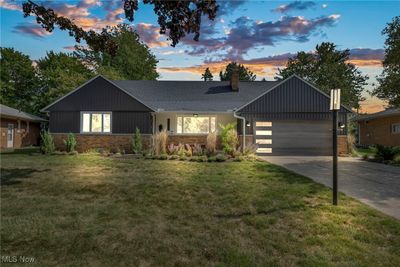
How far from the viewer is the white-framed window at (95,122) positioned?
24.4 metres

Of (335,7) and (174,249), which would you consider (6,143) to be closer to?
(335,7)

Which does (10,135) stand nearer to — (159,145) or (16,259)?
(159,145)

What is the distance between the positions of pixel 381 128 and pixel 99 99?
2590 centimetres

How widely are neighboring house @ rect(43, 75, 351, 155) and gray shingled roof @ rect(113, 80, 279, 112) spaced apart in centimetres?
23

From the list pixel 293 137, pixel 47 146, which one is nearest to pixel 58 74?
pixel 47 146

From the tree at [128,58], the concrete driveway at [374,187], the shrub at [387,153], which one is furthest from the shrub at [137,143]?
the tree at [128,58]

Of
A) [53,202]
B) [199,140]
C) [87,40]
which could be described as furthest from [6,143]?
[53,202]

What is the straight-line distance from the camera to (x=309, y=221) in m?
6.00

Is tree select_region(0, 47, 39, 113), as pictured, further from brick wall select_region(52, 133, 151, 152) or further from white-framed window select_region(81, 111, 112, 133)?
brick wall select_region(52, 133, 151, 152)

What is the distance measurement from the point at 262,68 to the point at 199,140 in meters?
17.1

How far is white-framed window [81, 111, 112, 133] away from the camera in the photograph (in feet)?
80.0

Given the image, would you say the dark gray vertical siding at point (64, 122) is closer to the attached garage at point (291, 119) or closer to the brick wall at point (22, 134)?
the brick wall at point (22, 134)

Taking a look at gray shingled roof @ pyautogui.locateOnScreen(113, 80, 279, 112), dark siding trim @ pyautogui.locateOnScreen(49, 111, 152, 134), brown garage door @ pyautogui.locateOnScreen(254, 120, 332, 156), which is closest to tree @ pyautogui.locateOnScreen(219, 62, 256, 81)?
gray shingled roof @ pyautogui.locateOnScreen(113, 80, 279, 112)

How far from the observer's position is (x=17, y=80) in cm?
4897
